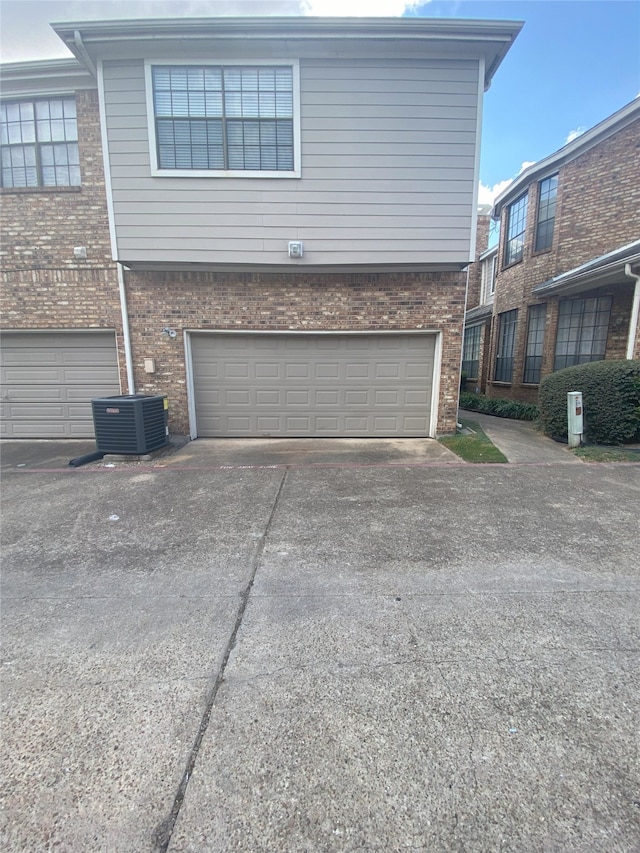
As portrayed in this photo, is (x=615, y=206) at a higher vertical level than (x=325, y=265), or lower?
higher

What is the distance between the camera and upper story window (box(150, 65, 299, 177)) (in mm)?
6484

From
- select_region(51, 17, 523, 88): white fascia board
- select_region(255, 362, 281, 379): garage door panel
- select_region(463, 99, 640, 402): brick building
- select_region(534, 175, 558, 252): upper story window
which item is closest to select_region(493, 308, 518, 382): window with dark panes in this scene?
select_region(463, 99, 640, 402): brick building

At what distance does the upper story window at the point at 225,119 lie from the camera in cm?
648

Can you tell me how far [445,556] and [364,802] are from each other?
209 cm

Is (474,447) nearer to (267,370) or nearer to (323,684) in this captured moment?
(267,370)

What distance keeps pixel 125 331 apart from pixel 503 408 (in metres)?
10.0

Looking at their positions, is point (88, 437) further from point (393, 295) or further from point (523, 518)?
point (523, 518)

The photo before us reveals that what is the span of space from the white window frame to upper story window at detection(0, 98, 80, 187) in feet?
5.94

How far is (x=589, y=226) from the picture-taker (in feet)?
33.0

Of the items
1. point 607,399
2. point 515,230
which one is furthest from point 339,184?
point 515,230

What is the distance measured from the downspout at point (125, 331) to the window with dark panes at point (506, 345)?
11035 millimetres

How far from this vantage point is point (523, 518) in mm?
4066

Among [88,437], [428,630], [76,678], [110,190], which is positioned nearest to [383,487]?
[428,630]

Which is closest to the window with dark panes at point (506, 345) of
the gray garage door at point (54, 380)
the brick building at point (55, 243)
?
the brick building at point (55, 243)
